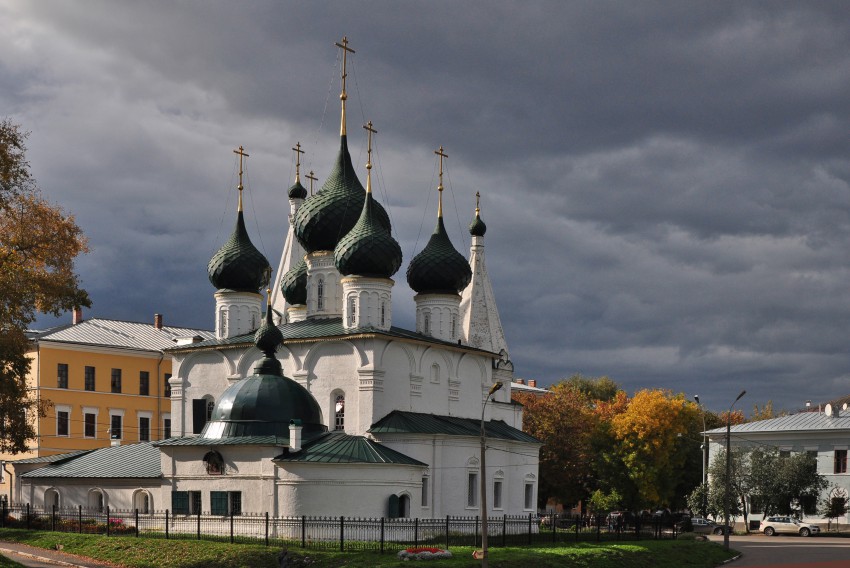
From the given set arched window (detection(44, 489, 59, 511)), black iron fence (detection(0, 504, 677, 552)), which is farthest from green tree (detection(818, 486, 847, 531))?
arched window (detection(44, 489, 59, 511))

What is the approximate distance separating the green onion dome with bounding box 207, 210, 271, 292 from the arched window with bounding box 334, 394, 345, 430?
734 cm

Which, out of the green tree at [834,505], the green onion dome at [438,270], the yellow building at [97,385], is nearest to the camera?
the green onion dome at [438,270]

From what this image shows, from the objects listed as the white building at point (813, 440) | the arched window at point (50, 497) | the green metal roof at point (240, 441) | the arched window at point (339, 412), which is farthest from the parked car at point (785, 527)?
the arched window at point (50, 497)

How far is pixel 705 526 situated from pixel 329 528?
22.6 metres

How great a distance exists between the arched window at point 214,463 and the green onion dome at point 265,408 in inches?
24.7

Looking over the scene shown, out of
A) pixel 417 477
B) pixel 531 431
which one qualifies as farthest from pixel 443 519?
pixel 531 431

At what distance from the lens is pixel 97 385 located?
51938 mm

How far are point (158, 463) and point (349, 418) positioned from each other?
6799 millimetres

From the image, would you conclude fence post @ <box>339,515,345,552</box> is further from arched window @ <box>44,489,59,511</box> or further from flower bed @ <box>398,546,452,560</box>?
arched window @ <box>44,489,59,511</box>

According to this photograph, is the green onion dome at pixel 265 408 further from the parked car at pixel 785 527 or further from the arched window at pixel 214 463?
the parked car at pixel 785 527

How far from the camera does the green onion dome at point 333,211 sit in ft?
135

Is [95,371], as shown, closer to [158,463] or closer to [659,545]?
[158,463]

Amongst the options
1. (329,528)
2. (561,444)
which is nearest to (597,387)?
(561,444)

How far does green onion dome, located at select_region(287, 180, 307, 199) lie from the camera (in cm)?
4881
